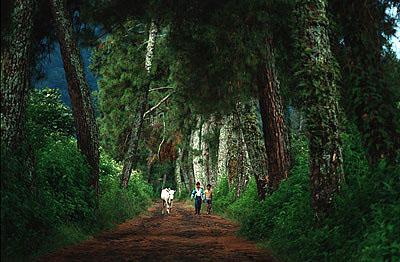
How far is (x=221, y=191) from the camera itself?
96.8ft

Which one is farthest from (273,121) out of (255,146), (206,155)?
(206,155)

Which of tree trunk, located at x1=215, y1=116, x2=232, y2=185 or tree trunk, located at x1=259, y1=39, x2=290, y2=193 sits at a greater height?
tree trunk, located at x1=215, y1=116, x2=232, y2=185

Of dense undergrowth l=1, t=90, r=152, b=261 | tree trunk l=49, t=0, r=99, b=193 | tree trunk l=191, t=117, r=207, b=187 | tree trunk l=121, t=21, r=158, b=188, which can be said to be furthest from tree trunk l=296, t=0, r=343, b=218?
tree trunk l=191, t=117, r=207, b=187

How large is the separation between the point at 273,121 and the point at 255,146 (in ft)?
7.50

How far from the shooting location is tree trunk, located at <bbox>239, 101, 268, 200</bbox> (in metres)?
15.5

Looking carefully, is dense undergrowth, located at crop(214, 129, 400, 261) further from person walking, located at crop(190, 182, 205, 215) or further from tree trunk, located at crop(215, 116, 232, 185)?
tree trunk, located at crop(215, 116, 232, 185)

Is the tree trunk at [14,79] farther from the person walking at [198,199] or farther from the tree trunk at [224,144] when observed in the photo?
the tree trunk at [224,144]

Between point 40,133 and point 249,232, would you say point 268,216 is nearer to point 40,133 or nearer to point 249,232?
point 249,232

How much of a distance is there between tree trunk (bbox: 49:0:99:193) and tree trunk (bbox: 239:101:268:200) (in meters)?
4.92

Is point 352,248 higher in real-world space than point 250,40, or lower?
lower

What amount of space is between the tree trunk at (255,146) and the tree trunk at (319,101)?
22.0ft

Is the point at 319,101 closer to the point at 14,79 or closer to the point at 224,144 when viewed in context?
the point at 14,79

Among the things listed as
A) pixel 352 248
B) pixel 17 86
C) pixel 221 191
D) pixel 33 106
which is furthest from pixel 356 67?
pixel 221 191

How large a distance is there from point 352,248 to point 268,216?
18.5 ft
